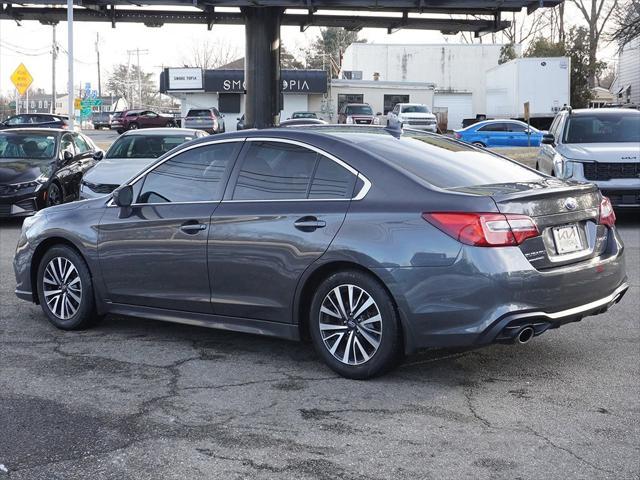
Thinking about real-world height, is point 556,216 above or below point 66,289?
above

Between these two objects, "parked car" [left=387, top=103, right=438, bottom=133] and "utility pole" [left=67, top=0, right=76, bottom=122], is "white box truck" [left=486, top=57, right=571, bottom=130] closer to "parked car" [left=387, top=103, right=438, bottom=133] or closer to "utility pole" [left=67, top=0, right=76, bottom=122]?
"parked car" [left=387, top=103, right=438, bottom=133]

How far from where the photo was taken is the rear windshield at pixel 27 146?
1488 cm

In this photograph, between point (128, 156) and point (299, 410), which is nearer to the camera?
point (299, 410)

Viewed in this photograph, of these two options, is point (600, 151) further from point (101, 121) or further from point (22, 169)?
point (101, 121)

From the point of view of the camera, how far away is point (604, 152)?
13.4 m

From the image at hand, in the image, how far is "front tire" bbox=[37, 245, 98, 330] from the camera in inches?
267

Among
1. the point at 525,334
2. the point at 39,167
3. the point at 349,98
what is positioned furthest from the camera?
the point at 349,98

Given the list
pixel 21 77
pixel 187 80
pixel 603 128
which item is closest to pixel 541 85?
pixel 187 80

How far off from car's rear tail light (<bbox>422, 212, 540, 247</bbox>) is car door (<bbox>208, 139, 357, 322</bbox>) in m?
0.72

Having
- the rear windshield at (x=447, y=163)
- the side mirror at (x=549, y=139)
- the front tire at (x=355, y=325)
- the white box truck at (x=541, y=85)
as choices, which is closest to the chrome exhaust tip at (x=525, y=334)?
the front tire at (x=355, y=325)

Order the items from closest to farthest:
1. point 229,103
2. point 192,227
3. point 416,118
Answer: point 192,227 < point 416,118 < point 229,103

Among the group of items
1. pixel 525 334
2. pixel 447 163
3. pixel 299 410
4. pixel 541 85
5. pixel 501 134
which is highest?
pixel 541 85

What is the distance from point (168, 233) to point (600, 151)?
9.14 meters

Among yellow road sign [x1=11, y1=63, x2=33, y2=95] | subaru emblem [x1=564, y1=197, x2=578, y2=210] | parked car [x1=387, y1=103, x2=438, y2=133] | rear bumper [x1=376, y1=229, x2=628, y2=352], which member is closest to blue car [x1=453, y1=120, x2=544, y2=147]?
parked car [x1=387, y1=103, x2=438, y2=133]
